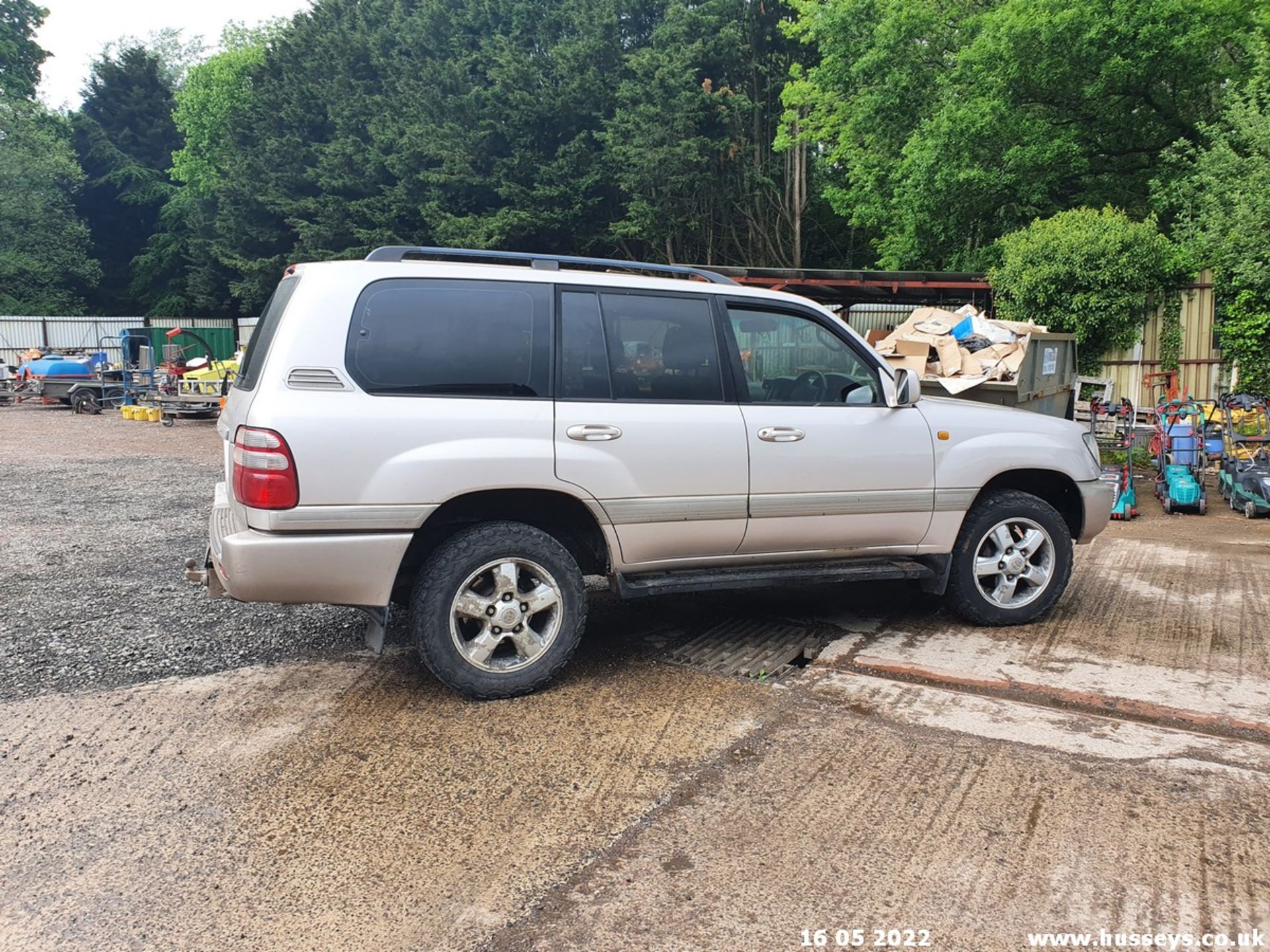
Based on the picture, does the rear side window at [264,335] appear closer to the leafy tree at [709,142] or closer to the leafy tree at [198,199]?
the leafy tree at [709,142]

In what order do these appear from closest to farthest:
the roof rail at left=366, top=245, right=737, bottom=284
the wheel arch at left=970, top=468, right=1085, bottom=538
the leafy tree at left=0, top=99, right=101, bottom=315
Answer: the roof rail at left=366, top=245, right=737, bottom=284 → the wheel arch at left=970, top=468, right=1085, bottom=538 → the leafy tree at left=0, top=99, right=101, bottom=315

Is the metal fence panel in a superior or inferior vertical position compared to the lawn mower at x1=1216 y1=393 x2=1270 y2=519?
superior

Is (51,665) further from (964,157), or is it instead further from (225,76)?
(225,76)

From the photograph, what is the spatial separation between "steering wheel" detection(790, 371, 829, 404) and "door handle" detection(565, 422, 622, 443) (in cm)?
106

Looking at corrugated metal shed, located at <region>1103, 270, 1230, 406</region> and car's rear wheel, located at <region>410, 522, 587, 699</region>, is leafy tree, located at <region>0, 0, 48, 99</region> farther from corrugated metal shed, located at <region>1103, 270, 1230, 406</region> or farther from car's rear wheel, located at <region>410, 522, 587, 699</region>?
car's rear wheel, located at <region>410, 522, 587, 699</region>

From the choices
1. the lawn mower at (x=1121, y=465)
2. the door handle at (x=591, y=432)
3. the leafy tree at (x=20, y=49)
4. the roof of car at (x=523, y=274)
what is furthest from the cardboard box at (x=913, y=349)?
the leafy tree at (x=20, y=49)

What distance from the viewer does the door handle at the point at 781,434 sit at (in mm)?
4660

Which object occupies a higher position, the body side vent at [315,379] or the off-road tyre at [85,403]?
the body side vent at [315,379]

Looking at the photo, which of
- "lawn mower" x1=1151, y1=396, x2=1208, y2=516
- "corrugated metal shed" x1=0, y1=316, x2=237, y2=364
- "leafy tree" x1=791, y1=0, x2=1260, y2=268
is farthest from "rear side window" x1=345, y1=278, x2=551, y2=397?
"corrugated metal shed" x1=0, y1=316, x2=237, y2=364

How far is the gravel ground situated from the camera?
489 centimetres

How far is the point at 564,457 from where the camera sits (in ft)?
14.0

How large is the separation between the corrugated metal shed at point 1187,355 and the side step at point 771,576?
1253 cm

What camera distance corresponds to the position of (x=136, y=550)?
744 cm

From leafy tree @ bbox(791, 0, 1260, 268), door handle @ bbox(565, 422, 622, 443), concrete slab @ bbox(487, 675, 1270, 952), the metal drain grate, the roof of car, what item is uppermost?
leafy tree @ bbox(791, 0, 1260, 268)
